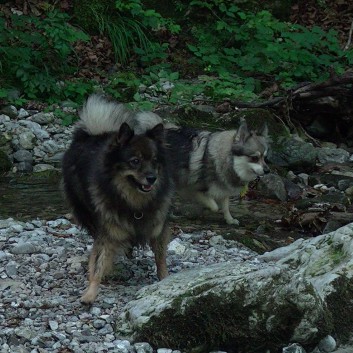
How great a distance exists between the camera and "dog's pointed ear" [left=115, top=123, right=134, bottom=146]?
5.25m

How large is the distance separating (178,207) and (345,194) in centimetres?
187

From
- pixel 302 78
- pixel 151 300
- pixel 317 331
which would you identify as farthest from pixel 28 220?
pixel 302 78

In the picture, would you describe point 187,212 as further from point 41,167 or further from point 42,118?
point 42,118

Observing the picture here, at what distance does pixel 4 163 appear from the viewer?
9.16m

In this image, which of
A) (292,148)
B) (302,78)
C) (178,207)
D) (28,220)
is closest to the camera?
(28,220)

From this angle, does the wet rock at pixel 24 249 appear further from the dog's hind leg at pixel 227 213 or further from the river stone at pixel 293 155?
the river stone at pixel 293 155

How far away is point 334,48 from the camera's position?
12.5 m

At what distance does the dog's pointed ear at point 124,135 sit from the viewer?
5250mm

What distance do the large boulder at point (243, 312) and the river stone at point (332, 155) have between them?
559 centimetres

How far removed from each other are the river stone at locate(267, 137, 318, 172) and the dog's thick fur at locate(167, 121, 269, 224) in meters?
1.33

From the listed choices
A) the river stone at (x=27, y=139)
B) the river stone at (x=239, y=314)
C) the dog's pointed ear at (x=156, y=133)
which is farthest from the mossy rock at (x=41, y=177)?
the river stone at (x=239, y=314)

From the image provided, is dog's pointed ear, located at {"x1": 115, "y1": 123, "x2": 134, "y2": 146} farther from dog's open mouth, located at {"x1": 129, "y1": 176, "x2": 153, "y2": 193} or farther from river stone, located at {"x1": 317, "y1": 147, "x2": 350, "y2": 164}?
river stone, located at {"x1": 317, "y1": 147, "x2": 350, "y2": 164}

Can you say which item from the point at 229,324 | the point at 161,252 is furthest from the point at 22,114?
the point at 229,324

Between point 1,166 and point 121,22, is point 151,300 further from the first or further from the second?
point 121,22
